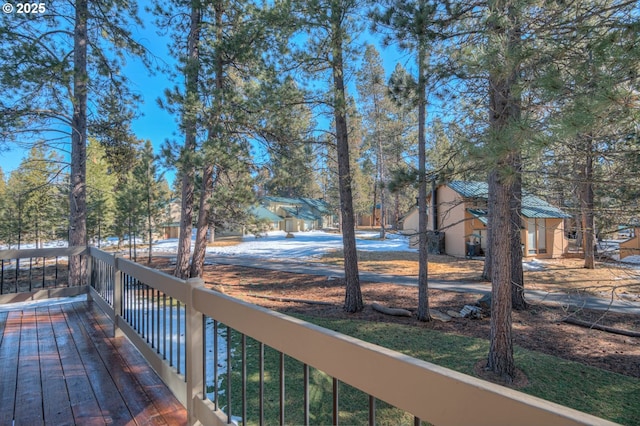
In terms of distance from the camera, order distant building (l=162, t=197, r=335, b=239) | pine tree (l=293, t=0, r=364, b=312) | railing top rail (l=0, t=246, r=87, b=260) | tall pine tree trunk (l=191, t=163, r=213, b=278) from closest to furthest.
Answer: railing top rail (l=0, t=246, r=87, b=260)
pine tree (l=293, t=0, r=364, b=312)
tall pine tree trunk (l=191, t=163, r=213, b=278)
distant building (l=162, t=197, r=335, b=239)

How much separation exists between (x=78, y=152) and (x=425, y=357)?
24.8ft

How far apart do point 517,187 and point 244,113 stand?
6.21m

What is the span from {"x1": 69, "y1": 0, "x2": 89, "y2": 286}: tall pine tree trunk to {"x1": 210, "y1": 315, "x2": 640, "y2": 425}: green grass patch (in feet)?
12.4

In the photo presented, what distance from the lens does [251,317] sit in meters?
1.55

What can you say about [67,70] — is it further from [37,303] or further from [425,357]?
[425,357]

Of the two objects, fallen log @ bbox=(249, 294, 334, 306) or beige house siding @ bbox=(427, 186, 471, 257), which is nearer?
fallen log @ bbox=(249, 294, 334, 306)

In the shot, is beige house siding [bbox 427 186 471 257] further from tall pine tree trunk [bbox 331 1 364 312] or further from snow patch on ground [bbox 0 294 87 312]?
snow patch on ground [bbox 0 294 87 312]

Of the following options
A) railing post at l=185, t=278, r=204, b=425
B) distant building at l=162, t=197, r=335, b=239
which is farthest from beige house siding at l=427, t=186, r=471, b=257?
distant building at l=162, t=197, r=335, b=239

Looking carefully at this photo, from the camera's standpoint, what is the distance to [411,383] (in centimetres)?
93

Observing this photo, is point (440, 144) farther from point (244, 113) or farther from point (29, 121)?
point (29, 121)

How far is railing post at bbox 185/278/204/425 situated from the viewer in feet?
6.65

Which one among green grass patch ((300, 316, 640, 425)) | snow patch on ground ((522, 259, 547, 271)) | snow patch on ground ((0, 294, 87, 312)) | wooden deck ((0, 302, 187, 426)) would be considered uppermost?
snow patch on ground ((0, 294, 87, 312))

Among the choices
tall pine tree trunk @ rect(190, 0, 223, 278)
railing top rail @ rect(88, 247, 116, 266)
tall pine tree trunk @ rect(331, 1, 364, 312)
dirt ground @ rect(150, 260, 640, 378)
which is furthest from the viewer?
tall pine tree trunk @ rect(190, 0, 223, 278)

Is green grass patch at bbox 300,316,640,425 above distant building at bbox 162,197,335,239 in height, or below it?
below
